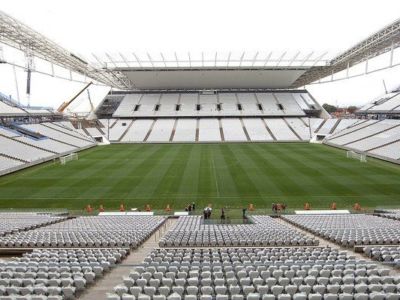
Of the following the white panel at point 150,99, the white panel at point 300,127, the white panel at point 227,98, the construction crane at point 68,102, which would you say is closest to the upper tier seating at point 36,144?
the white panel at point 150,99

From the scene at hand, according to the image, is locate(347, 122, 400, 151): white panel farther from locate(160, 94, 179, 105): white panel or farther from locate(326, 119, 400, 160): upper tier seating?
locate(160, 94, 179, 105): white panel

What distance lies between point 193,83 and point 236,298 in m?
76.0

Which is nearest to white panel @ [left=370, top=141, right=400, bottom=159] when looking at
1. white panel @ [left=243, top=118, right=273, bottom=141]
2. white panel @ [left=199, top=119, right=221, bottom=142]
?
white panel @ [left=243, top=118, right=273, bottom=141]

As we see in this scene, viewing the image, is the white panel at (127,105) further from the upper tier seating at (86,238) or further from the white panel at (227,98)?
the upper tier seating at (86,238)

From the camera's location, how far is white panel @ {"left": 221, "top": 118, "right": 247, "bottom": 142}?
6825 cm

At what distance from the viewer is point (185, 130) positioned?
239ft

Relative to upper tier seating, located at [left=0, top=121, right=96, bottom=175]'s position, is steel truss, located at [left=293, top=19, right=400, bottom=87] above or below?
above

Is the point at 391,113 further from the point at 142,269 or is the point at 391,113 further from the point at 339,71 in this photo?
the point at 142,269

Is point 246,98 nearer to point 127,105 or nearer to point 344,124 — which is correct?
point 344,124

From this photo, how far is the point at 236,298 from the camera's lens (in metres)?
6.73

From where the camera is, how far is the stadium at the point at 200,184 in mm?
8133

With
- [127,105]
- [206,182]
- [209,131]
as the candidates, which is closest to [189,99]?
[127,105]

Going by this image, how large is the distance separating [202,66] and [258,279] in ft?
207

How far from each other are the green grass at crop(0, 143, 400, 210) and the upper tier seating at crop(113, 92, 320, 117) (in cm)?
3406
